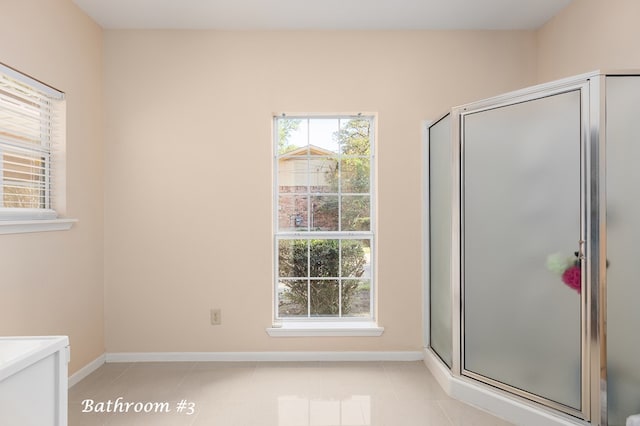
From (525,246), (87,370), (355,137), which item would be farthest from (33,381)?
(355,137)

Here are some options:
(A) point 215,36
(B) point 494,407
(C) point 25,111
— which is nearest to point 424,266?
(B) point 494,407

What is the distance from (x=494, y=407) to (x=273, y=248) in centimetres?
188

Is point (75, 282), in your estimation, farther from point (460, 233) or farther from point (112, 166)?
point (460, 233)

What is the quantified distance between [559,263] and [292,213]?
194cm

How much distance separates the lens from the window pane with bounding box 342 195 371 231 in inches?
130

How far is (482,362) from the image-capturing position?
2.45 m

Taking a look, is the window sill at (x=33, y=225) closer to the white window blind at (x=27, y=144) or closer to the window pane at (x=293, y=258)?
the white window blind at (x=27, y=144)

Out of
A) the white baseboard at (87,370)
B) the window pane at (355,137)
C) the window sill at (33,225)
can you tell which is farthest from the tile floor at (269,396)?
the window pane at (355,137)

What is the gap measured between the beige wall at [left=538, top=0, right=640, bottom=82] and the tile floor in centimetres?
232

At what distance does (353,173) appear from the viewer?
3.30 metres

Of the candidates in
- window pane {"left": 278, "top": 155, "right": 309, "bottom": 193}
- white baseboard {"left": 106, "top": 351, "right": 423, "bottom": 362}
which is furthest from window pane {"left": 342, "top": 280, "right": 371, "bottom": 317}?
window pane {"left": 278, "top": 155, "right": 309, "bottom": 193}

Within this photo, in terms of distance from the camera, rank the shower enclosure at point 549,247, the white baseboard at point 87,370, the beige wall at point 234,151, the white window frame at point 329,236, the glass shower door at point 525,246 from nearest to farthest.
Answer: the shower enclosure at point 549,247, the glass shower door at point 525,246, the white baseboard at point 87,370, the beige wall at point 234,151, the white window frame at point 329,236

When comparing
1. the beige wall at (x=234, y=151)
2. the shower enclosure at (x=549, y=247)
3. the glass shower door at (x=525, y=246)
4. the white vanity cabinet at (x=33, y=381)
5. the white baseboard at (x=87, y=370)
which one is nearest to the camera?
the white vanity cabinet at (x=33, y=381)

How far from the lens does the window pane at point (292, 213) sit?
3299 mm
